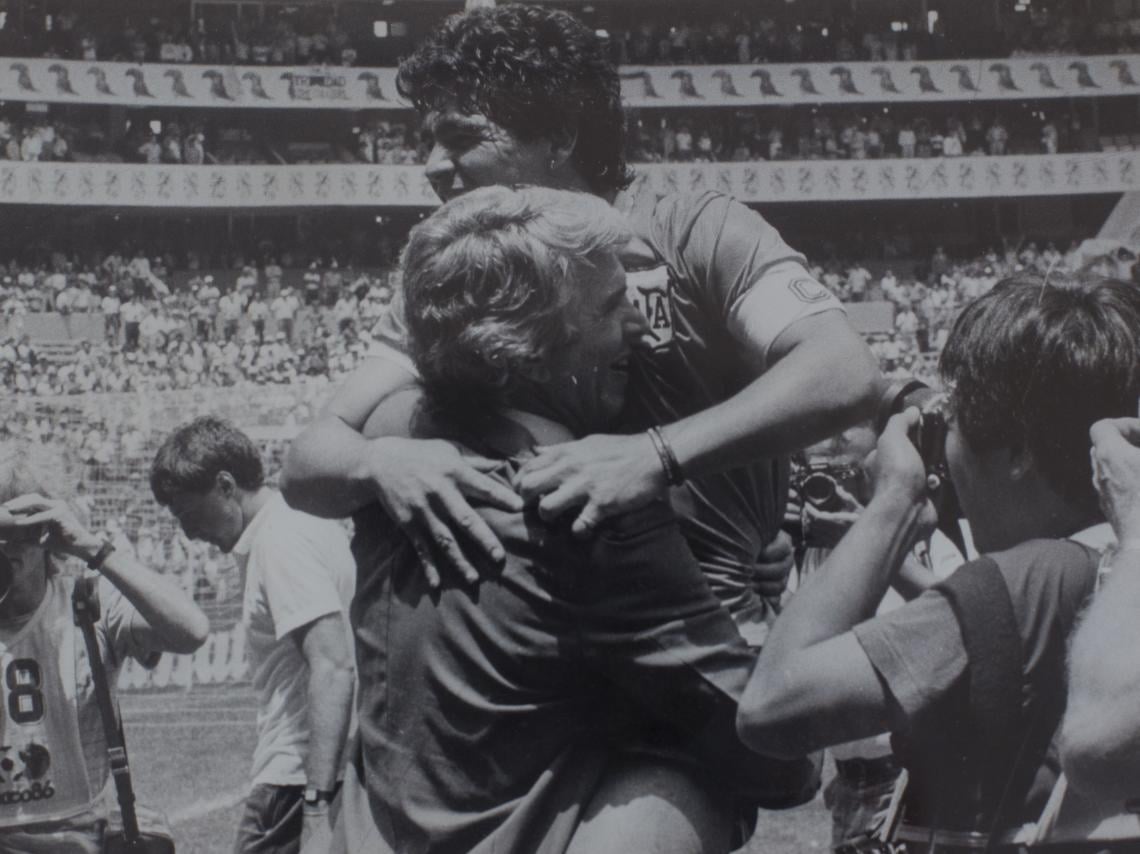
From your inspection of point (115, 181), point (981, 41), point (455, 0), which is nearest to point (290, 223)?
point (115, 181)

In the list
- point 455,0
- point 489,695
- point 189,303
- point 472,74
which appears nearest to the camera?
point 489,695

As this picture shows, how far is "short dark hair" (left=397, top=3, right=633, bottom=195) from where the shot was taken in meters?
1.83

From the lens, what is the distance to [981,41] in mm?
32062

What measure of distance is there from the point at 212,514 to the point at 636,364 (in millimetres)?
2553

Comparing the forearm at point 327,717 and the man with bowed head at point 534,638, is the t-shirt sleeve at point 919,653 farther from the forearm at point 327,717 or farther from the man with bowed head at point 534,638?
the forearm at point 327,717

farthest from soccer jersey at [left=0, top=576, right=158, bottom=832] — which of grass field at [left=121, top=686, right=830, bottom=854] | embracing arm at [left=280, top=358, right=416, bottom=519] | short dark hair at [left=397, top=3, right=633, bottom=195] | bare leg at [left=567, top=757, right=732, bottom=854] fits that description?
grass field at [left=121, top=686, right=830, bottom=854]

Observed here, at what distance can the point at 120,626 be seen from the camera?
334 cm

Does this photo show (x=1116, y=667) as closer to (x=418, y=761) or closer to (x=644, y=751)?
(x=644, y=751)

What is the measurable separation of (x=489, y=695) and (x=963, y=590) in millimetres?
459

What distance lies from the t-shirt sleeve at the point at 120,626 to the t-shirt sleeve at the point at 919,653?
2.30 metres

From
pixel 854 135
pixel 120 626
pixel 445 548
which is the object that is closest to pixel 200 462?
pixel 120 626

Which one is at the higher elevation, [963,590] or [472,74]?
[472,74]

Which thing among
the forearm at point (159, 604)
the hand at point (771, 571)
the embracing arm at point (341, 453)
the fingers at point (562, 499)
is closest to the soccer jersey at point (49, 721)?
the forearm at point (159, 604)

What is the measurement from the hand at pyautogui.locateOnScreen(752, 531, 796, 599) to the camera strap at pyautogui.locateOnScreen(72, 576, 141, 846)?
1753 mm
